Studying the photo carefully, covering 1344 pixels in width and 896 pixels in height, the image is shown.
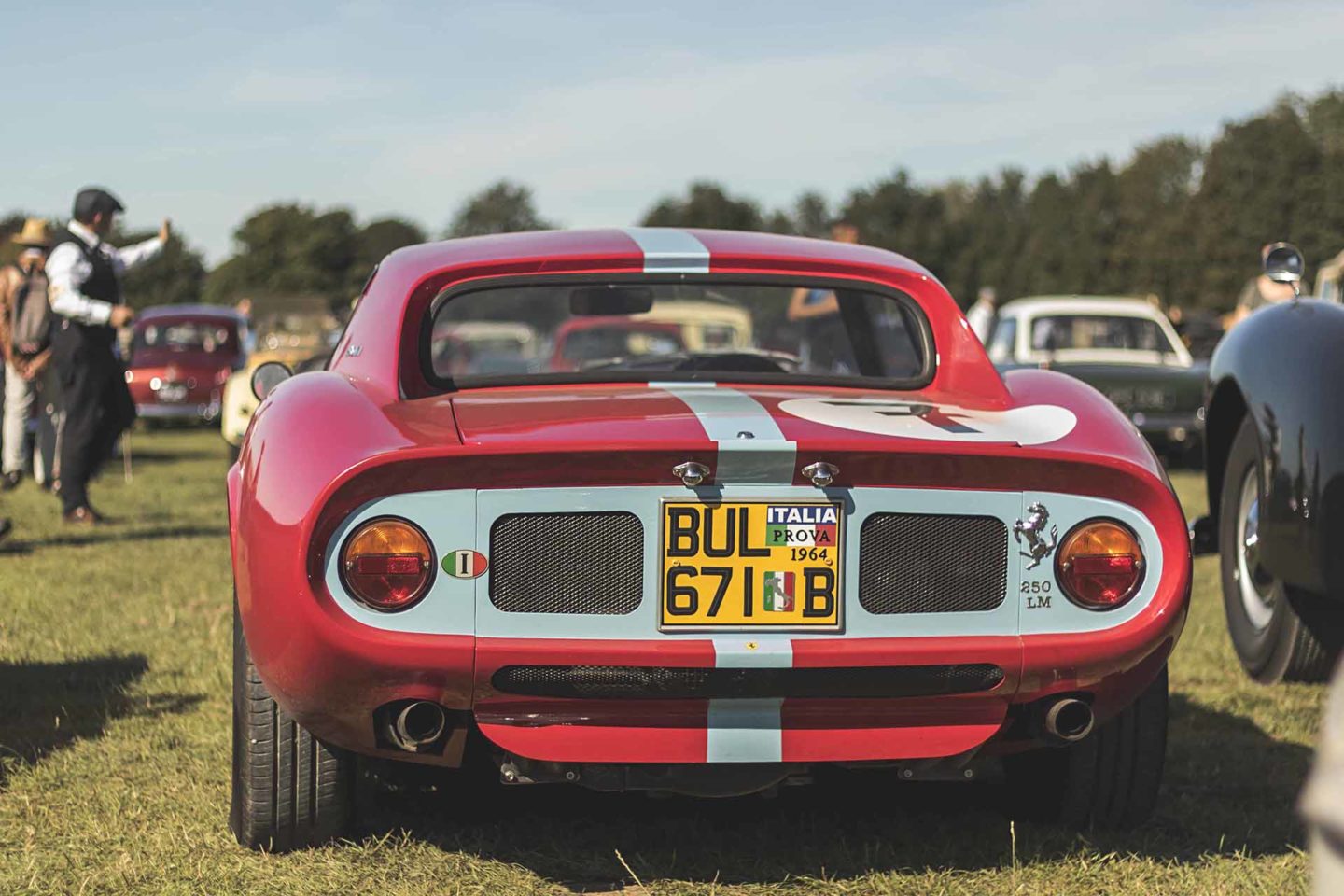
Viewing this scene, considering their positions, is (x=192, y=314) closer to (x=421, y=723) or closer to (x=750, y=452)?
(x=421, y=723)

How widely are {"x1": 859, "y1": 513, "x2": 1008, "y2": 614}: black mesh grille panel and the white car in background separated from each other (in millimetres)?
10263

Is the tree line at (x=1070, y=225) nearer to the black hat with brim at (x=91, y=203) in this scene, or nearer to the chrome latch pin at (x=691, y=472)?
the black hat with brim at (x=91, y=203)

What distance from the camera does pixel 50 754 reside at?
14.7 feet

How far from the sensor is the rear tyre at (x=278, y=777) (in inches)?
138

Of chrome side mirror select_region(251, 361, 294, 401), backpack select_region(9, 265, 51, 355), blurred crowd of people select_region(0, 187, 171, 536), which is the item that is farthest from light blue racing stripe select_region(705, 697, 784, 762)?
backpack select_region(9, 265, 51, 355)

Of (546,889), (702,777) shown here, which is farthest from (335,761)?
(702,777)

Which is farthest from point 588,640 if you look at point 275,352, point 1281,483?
point 275,352

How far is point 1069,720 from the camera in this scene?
3307 mm

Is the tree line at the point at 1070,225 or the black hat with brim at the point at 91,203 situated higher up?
the black hat with brim at the point at 91,203

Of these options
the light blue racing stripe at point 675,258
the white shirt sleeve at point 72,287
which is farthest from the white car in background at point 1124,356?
the light blue racing stripe at point 675,258

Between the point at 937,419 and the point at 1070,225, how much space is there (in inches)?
3927

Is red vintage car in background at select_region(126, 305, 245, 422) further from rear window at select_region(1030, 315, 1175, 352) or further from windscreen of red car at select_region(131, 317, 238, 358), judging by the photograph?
rear window at select_region(1030, 315, 1175, 352)

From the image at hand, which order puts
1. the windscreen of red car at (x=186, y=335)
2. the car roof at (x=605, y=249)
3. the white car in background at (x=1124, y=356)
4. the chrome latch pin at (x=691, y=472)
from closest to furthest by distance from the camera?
the chrome latch pin at (x=691, y=472) → the car roof at (x=605, y=249) → the white car in background at (x=1124, y=356) → the windscreen of red car at (x=186, y=335)

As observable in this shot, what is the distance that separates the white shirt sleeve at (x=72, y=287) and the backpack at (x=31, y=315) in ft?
5.35
